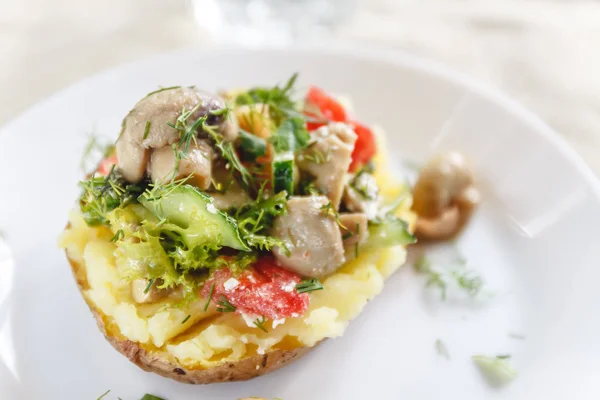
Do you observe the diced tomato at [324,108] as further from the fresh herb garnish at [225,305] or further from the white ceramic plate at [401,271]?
the fresh herb garnish at [225,305]

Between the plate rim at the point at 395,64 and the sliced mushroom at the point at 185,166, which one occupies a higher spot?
the sliced mushroom at the point at 185,166

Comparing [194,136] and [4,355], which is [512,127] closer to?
[194,136]

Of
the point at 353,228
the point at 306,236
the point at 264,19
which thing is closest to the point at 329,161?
the point at 353,228

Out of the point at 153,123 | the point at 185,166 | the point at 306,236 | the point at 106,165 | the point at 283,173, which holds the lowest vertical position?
the point at 306,236

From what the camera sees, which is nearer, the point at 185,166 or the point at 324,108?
the point at 185,166

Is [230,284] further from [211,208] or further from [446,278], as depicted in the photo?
[446,278]

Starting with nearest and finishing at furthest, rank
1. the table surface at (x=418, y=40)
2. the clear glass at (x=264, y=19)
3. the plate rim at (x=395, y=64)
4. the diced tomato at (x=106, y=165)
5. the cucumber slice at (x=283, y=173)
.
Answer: the cucumber slice at (x=283, y=173) → the diced tomato at (x=106, y=165) → the plate rim at (x=395, y=64) → the table surface at (x=418, y=40) → the clear glass at (x=264, y=19)

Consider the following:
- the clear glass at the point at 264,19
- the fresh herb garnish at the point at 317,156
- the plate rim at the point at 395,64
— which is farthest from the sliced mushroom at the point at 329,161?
the clear glass at the point at 264,19

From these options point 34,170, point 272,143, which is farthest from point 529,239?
point 34,170

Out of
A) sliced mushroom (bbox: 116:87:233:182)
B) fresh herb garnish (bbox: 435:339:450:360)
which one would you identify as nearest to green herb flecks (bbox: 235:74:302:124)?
sliced mushroom (bbox: 116:87:233:182)
